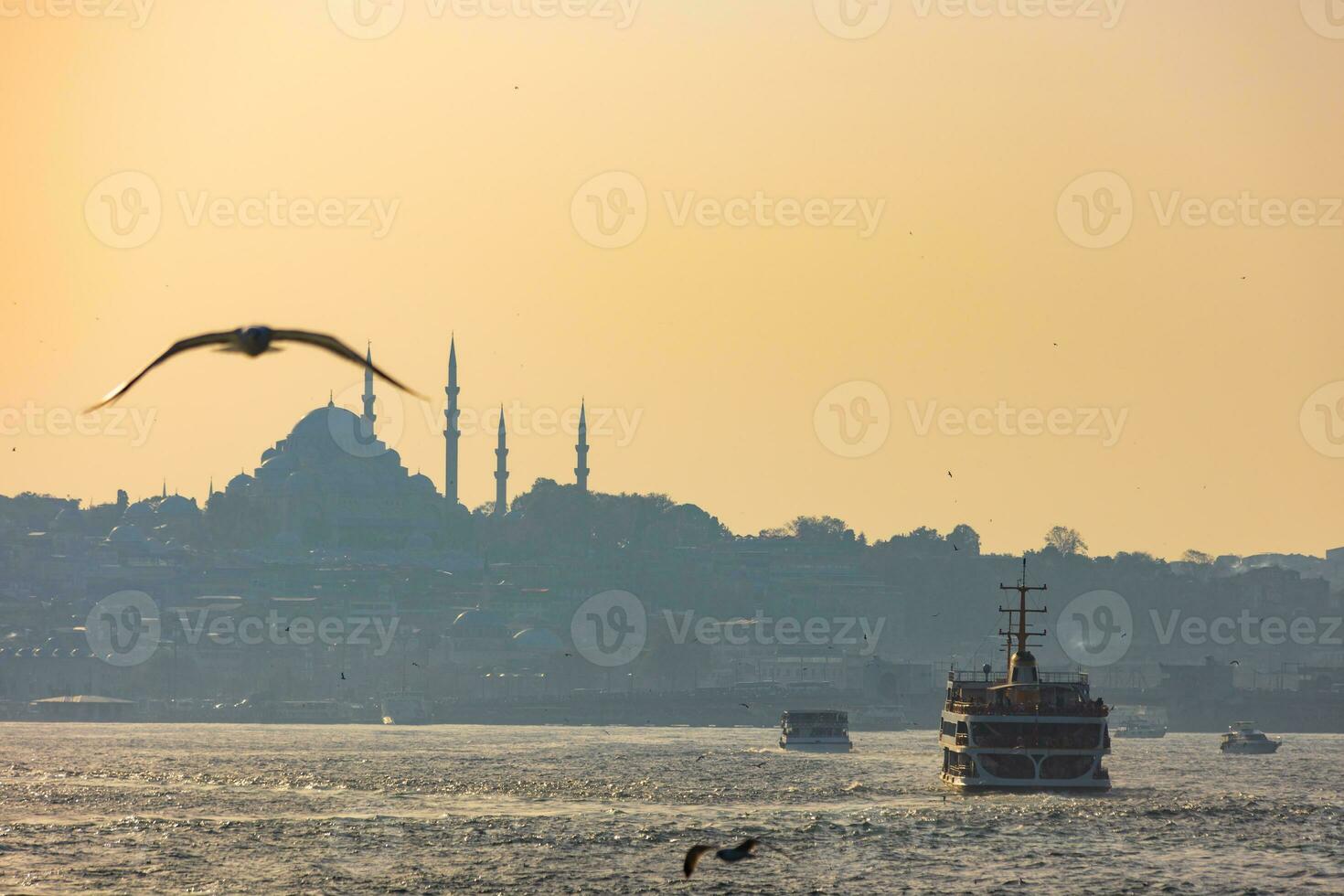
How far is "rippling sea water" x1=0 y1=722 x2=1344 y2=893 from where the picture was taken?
6166 cm

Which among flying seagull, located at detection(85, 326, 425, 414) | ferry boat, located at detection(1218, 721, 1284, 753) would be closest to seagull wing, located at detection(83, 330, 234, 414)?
flying seagull, located at detection(85, 326, 425, 414)

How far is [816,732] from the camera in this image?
133125 mm

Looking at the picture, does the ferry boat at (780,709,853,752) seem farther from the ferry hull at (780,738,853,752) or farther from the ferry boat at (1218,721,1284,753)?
the ferry boat at (1218,721,1284,753)

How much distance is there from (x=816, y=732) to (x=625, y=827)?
199ft

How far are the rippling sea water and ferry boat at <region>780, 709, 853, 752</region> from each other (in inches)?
538

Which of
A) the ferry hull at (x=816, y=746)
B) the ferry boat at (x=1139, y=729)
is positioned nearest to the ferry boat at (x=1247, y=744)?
the ferry hull at (x=816, y=746)

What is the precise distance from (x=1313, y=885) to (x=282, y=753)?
68.9m

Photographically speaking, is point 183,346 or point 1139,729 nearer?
point 183,346

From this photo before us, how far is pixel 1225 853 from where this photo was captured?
68.0m

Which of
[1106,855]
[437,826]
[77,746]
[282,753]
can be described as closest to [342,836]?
[437,826]

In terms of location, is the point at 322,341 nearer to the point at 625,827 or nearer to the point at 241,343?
the point at 241,343

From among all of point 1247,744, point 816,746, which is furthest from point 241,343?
point 1247,744

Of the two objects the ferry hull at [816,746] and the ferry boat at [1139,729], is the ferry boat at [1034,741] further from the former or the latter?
the ferry boat at [1139,729]

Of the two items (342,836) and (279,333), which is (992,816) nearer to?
(342,836)
